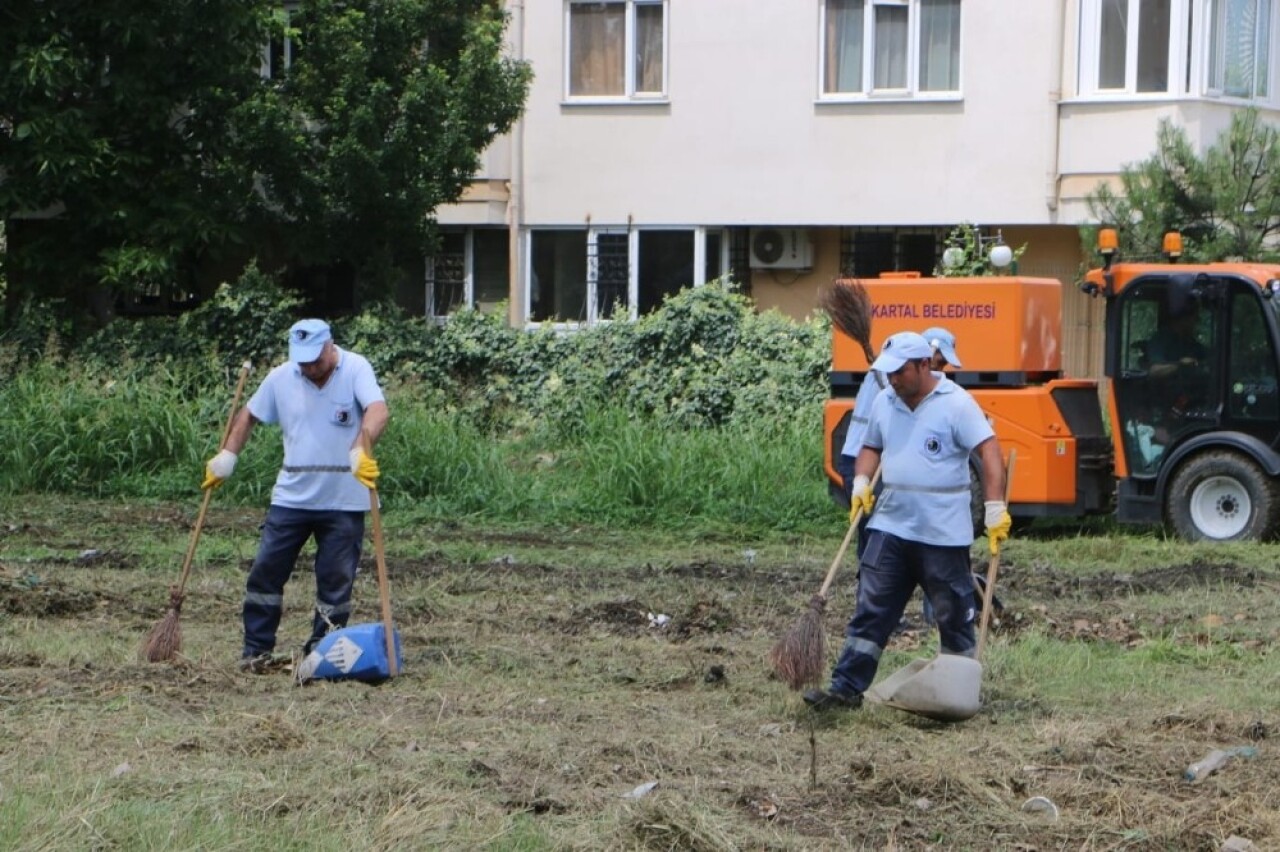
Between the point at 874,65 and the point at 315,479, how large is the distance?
13.9m

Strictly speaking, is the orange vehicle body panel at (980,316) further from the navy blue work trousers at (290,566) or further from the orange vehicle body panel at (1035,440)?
the navy blue work trousers at (290,566)

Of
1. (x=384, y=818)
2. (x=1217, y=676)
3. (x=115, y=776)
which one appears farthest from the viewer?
(x=1217, y=676)

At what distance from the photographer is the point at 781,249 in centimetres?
2219

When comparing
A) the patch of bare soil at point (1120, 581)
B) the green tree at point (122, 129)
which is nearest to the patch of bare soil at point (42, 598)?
the patch of bare soil at point (1120, 581)

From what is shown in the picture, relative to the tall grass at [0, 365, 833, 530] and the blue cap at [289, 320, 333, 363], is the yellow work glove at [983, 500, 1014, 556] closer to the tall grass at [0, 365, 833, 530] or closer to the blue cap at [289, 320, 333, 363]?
the blue cap at [289, 320, 333, 363]

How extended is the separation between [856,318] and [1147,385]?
2.86m

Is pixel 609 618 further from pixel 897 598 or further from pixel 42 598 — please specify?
pixel 42 598

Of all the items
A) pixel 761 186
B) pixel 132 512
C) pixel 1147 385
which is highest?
pixel 761 186

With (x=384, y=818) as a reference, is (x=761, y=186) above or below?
above

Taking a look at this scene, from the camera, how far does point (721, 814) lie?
249 inches

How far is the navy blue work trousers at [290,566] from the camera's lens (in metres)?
9.03

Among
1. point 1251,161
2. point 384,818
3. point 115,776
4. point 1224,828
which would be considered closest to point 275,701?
point 115,776

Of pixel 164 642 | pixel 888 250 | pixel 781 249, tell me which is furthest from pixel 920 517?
pixel 888 250

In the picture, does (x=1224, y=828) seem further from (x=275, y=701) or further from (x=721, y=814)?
(x=275, y=701)
